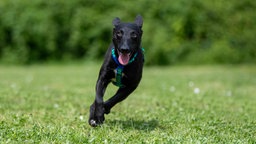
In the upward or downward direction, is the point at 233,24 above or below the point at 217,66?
above

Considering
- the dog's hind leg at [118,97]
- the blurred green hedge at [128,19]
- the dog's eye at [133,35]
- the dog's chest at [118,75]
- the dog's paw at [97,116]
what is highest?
the dog's eye at [133,35]

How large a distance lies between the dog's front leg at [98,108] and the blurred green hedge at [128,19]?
15.1m

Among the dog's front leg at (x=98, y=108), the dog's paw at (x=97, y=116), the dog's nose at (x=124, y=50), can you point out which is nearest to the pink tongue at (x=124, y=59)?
the dog's nose at (x=124, y=50)

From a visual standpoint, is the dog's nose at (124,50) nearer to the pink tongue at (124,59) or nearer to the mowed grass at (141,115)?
the pink tongue at (124,59)

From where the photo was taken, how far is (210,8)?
73.3ft

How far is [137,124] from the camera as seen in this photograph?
6.88 m

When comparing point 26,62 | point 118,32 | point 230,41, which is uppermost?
point 118,32

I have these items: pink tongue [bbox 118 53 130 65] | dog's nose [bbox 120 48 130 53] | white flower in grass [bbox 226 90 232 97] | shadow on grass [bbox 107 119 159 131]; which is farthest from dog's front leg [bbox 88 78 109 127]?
white flower in grass [bbox 226 90 232 97]

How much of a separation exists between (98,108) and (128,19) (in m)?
15.6

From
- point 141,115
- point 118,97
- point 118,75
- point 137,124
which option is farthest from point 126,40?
point 141,115

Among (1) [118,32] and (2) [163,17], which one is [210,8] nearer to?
(2) [163,17]

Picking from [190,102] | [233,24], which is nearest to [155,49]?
[233,24]

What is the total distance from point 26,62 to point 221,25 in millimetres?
8420

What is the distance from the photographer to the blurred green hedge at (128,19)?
21.8 metres
